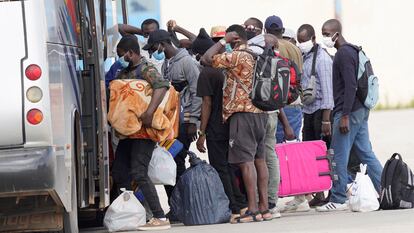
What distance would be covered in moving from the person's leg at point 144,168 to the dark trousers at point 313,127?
2397 mm

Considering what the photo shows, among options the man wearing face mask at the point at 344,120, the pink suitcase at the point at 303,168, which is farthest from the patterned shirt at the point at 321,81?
the pink suitcase at the point at 303,168

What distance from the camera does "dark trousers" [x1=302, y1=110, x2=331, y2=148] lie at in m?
13.9

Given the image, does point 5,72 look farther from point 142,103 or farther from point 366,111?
point 366,111

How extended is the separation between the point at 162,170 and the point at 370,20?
22.9 metres

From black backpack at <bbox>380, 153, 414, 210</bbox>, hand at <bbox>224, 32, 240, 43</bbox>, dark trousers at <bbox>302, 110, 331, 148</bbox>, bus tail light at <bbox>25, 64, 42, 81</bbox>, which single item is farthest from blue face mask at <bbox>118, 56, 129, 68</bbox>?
bus tail light at <bbox>25, 64, 42, 81</bbox>

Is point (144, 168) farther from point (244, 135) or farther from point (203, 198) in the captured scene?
point (244, 135)

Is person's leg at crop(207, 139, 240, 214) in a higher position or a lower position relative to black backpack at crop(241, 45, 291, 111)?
lower

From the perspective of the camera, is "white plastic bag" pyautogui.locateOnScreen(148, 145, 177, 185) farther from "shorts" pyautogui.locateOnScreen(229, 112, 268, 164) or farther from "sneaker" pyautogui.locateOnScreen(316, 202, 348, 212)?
"sneaker" pyautogui.locateOnScreen(316, 202, 348, 212)

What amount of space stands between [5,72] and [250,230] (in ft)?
9.98

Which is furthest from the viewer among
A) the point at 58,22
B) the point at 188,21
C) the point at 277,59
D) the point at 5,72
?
the point at 188,21

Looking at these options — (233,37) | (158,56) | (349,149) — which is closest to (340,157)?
(349,149)

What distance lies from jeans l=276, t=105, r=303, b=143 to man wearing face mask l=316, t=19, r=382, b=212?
2.12ft

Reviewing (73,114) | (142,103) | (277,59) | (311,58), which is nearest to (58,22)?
(73,114)

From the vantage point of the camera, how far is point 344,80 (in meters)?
12.9
